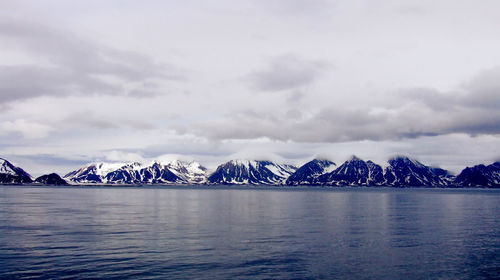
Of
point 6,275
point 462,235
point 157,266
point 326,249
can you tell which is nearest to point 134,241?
point 157,266

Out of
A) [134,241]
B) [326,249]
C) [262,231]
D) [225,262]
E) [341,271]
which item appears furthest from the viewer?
[262,231]

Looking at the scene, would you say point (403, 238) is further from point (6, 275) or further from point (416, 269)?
point (6, 275)

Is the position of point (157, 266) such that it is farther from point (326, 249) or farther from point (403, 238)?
point (403, 238)

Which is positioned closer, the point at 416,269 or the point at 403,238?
the point at 416,269

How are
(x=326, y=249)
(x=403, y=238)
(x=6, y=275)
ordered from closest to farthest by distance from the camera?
(x=6, y=275)
(x=326, y=249)
(x=403, y=238)

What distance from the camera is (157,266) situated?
45.2 m

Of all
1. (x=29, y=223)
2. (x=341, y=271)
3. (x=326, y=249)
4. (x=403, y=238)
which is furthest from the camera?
(x=29, y=223)

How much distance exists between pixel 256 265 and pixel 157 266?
1162 cm

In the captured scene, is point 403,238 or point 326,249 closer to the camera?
point 326,249

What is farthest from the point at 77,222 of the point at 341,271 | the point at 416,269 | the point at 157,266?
the point at 416,269

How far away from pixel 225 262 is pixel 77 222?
169 ft

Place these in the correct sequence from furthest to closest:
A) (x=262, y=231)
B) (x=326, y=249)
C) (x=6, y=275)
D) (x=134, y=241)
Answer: (x=262, y=231)
(x=134, y=241)
(x=326, y=249)
(x=6, y=275)

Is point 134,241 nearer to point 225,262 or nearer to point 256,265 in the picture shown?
point 225,262

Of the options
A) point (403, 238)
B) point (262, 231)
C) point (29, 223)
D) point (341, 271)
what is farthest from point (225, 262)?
point (29, 223)
